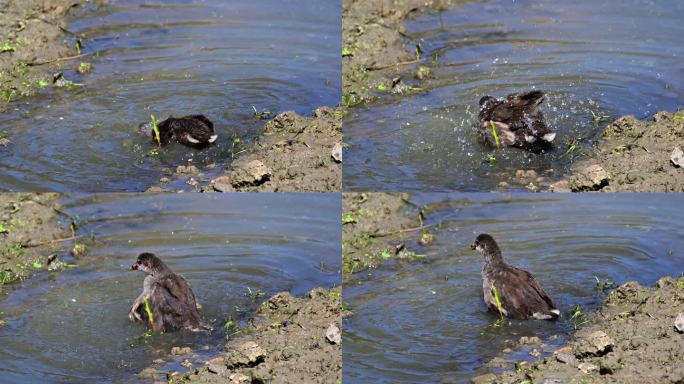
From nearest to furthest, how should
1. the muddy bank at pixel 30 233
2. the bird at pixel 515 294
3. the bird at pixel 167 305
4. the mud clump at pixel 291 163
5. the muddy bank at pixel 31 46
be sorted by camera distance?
the bird at pixel 167 305, the bird at pixel 515 294, the mud clump at pixel 291 163, the muddy bank at pixel 30 233, the muddy bank at pixel 31 46

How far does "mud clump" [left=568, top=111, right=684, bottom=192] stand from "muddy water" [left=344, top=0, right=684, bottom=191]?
248 millimetres

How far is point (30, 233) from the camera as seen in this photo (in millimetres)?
12461

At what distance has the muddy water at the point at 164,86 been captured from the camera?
11.9m

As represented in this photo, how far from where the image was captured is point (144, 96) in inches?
519

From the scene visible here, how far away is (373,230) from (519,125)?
1930mm

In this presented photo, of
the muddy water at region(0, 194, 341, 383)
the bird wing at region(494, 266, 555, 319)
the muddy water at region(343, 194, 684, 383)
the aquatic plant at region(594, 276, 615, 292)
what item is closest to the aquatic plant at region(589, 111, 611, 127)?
the muddy water at region(343, 194, 684, 383)

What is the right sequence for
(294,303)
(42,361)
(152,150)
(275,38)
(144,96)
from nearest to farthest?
(42,361)
(294,303)
(152,150)
(144,96)
(275,38)

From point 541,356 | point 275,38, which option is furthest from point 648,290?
point 275,38

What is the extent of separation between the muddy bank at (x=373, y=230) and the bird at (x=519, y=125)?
1.19m

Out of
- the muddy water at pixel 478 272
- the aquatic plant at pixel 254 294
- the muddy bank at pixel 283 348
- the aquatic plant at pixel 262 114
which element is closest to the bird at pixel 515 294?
the muddy water at pixel 478 272

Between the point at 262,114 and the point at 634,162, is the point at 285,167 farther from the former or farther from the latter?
the point at 634,162

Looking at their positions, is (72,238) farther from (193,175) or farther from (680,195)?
(680,195)

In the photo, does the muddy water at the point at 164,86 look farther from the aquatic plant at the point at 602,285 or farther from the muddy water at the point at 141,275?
the aquatic plant at the point at 602,285

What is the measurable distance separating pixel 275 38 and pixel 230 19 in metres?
0.87
